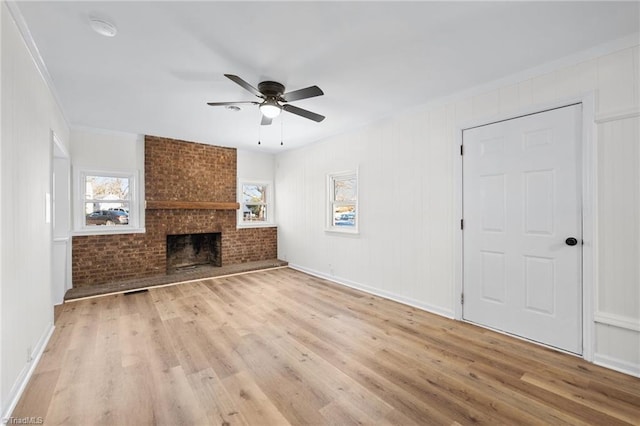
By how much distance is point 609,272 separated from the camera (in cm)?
230

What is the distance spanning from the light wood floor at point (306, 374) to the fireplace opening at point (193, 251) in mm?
2153

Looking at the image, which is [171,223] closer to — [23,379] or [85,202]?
[85,202]

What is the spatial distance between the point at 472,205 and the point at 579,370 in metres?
1.66

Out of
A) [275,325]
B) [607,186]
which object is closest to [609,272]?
[607,186]

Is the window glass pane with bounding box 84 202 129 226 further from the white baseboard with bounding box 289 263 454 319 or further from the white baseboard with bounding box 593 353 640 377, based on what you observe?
the white baseboard with bounding box 593 353 640 377

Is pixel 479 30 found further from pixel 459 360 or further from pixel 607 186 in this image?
pixel 459 360

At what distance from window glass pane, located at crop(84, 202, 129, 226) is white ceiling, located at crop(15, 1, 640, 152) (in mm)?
1775

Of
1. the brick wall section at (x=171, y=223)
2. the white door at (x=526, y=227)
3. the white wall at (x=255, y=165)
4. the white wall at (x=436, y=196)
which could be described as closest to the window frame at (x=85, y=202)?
the brick wall section at (x=171, y=223)

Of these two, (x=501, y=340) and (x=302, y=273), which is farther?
(x=302, y=273)

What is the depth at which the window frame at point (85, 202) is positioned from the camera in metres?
4.44

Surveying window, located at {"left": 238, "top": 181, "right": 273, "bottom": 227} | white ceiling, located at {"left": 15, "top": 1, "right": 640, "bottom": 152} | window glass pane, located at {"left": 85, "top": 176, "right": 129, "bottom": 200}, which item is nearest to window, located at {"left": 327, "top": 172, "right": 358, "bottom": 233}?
white ceiling, located at {"left": 15, "top": 1, "right": 640, "bottom": 152}

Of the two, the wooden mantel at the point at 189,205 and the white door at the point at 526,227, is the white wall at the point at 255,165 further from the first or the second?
the white door at the point at 526,227

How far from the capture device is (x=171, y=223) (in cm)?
529

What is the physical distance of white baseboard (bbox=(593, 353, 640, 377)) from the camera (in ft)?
7.12
